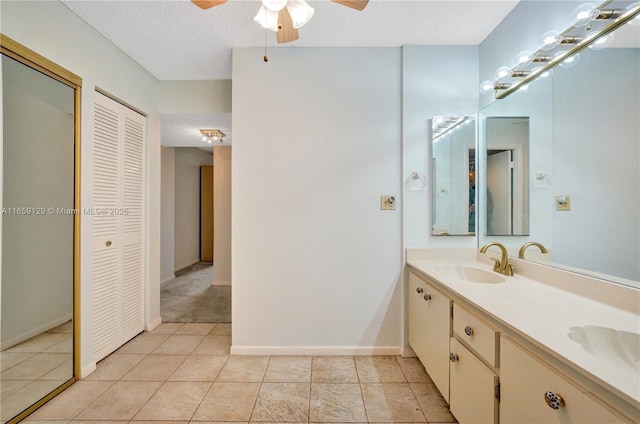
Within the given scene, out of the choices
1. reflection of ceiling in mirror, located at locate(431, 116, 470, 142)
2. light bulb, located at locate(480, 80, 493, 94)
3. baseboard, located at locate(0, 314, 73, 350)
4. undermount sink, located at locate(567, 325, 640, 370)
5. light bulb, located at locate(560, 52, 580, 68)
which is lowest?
baseboard, located at locate(0, 314, 73, 350)

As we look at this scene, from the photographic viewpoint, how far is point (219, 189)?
436 cm

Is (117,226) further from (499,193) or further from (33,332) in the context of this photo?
(499,193)

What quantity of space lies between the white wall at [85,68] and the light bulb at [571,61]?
122 inches

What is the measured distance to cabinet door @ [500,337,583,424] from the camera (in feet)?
2.56

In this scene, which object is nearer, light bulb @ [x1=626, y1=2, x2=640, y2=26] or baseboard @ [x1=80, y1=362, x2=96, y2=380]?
light bulb @ [x1=626, y1=2, x2=640, y2=26]

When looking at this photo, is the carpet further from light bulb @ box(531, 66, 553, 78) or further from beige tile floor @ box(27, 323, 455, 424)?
light bulb @ box(531, 66, 553, 78)

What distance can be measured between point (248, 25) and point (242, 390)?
8.69ft

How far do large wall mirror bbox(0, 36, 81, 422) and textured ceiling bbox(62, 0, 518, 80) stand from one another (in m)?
0.60

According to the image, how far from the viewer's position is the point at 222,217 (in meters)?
4.32

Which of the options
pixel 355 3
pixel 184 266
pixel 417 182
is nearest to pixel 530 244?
pixel 417 182

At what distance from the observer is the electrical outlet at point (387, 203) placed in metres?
2.20

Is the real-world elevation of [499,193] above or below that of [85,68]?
below

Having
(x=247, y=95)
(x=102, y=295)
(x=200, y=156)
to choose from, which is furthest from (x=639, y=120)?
(x=200, y=156)

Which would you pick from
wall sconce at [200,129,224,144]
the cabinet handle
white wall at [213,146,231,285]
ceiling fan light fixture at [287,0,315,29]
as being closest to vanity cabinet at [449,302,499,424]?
the cabinet handle
